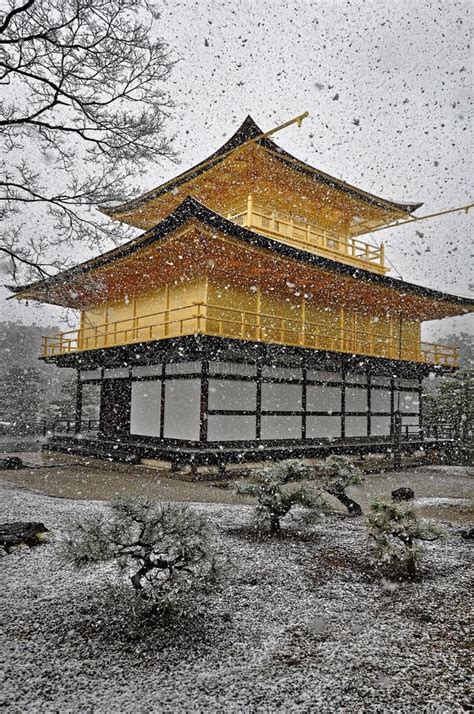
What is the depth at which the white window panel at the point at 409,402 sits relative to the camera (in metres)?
21.0

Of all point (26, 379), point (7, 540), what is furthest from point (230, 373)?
point (26, 379)

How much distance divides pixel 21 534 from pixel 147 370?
10520mm

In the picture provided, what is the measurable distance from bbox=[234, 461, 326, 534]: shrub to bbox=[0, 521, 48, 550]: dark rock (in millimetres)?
2850

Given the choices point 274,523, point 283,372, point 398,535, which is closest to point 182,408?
point 283,372

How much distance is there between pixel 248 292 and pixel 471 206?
44.2 ft

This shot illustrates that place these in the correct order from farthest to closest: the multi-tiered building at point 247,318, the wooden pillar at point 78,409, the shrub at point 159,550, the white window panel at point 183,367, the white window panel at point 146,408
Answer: the wooden pillar at point 78,409 → the white window panel at point 146,408 → the white window panel at point 183,367 → the multi-tiered building at point 247,318 → the shrub at point 159,550

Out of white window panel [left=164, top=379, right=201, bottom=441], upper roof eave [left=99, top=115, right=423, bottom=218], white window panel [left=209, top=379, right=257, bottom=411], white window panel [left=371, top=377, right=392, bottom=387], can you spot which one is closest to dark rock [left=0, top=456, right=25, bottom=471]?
white window panel [left=164, top=379, right=201, bottom=441]

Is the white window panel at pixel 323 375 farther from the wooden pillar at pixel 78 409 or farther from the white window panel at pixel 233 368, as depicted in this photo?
the wooden pillar at pixel 78 409

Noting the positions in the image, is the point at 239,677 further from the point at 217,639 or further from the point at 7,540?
the point at 7,540

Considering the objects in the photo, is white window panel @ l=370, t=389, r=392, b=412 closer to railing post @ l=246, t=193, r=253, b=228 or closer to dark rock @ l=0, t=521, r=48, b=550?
railing post @ l=246, t=193, r=253, b=228

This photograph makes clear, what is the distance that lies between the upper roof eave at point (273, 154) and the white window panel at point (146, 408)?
6112mm

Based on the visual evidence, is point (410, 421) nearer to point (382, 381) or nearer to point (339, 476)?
point (382, 381)

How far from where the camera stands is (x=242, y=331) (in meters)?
14.7

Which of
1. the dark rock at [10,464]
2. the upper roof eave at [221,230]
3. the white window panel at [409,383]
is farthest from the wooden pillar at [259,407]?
the white window panel at [409,383]
